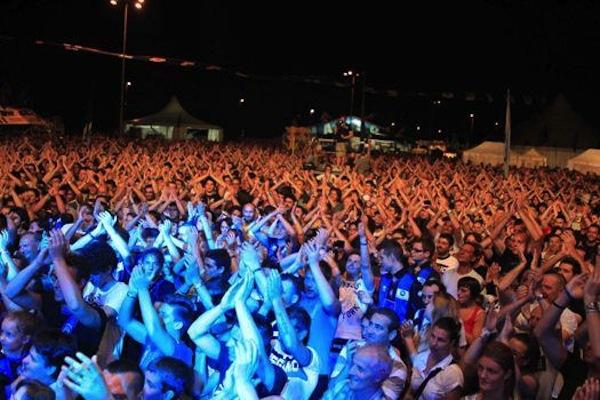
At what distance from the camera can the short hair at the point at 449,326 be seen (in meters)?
4.36

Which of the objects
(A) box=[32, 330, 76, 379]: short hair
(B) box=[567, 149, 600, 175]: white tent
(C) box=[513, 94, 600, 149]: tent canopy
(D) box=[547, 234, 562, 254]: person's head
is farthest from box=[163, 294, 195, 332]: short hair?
(C) box=[513, 94, 600, 149]: tent canopy

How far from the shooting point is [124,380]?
3393mm

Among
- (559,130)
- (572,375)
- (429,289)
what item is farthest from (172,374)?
(559,130)

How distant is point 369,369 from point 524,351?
2.82 feet

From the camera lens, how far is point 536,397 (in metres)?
3.98

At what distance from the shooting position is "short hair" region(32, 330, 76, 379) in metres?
3.73

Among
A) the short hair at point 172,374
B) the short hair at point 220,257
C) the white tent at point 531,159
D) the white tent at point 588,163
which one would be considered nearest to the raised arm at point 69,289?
the short hair at point 172,374

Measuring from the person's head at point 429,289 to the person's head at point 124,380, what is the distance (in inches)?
98.3

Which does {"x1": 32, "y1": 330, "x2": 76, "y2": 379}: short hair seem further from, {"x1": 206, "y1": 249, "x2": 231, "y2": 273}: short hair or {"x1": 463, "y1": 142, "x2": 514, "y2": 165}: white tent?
{"x1": 463, "y1": 142, "x2": 514, "y2": 165}: white tent

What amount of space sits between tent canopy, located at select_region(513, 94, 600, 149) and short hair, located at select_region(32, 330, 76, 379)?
34990 mm

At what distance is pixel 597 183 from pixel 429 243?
49.1 feet

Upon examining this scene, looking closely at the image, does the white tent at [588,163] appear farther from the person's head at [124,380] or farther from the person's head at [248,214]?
the person's head at [124,380]

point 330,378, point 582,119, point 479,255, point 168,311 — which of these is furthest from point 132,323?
point 582,119

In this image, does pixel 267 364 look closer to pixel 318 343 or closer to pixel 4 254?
pixel 318 343
